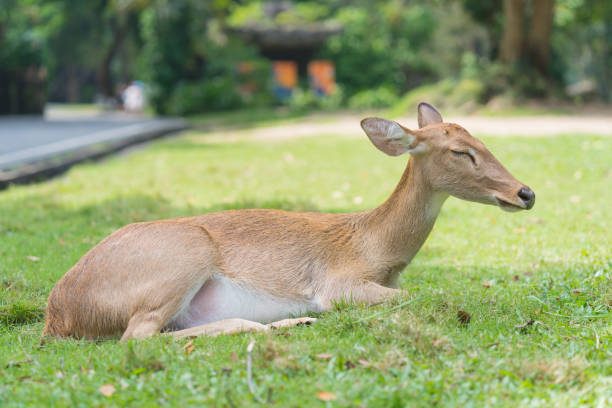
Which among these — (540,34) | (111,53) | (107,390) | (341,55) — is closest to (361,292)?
(107,390)

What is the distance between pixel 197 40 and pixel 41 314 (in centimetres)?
2761

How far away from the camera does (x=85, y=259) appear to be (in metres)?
4.27

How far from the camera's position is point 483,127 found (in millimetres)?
17047

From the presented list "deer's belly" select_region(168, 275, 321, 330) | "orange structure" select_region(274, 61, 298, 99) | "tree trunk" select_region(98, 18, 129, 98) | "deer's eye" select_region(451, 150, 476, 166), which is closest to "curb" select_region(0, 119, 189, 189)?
"deer's belly" select_region(168, 275, 321, 330)

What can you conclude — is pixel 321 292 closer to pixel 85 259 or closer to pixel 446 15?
pixel 85 259

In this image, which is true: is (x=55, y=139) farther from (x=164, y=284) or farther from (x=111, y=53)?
(x=111, y=53)

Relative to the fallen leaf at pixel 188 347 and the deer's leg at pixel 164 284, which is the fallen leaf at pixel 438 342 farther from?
the deer's leg at pixel 164 284

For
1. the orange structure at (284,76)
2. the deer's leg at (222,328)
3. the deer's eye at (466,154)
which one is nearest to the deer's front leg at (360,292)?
the deer's leg at (222,328)

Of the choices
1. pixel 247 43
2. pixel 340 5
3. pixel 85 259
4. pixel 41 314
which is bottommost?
pixel 41 314

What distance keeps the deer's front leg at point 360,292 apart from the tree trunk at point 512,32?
64.0 ft

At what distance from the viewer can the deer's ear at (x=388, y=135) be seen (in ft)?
13.9

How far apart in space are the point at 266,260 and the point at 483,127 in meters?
13.6

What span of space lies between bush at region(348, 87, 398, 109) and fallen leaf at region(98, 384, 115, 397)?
96.3ft

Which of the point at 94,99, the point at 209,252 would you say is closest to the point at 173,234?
the point at 209,252
